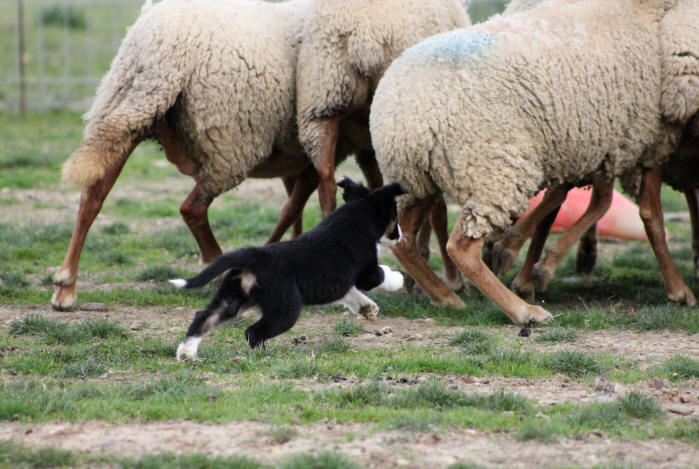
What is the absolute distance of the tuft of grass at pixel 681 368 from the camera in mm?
4414

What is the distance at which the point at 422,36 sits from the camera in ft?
21.0

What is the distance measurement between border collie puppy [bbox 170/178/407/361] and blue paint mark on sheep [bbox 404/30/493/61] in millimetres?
966

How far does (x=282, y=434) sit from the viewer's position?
11.4 ft

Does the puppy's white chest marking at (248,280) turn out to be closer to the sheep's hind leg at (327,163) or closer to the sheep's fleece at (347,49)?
the sheep's hind leg at (327,163)

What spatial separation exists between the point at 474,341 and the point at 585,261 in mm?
2758

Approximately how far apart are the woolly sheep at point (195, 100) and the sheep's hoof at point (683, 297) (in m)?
3.00

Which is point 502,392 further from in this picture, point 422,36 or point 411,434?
point 422,36

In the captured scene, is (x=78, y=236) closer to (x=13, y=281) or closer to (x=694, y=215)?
(x=13, y=281)

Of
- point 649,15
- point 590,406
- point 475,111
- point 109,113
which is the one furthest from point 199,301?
point 649,15

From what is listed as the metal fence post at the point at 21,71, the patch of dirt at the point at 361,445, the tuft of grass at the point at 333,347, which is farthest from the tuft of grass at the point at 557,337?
the metal fence post at the point at 21,71

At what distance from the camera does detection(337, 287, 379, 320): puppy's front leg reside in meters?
5.51

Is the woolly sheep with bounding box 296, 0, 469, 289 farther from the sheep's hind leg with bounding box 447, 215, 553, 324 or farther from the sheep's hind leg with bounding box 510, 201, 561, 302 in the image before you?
the sheep's hind leg with bounding box 510, 201, 561, 302

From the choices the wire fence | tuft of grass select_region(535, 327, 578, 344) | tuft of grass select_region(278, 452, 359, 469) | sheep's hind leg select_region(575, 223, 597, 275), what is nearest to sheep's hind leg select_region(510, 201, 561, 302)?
sheep's hind leg select_region(575, 223, 597, 275)

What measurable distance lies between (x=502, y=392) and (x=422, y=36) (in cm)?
326
